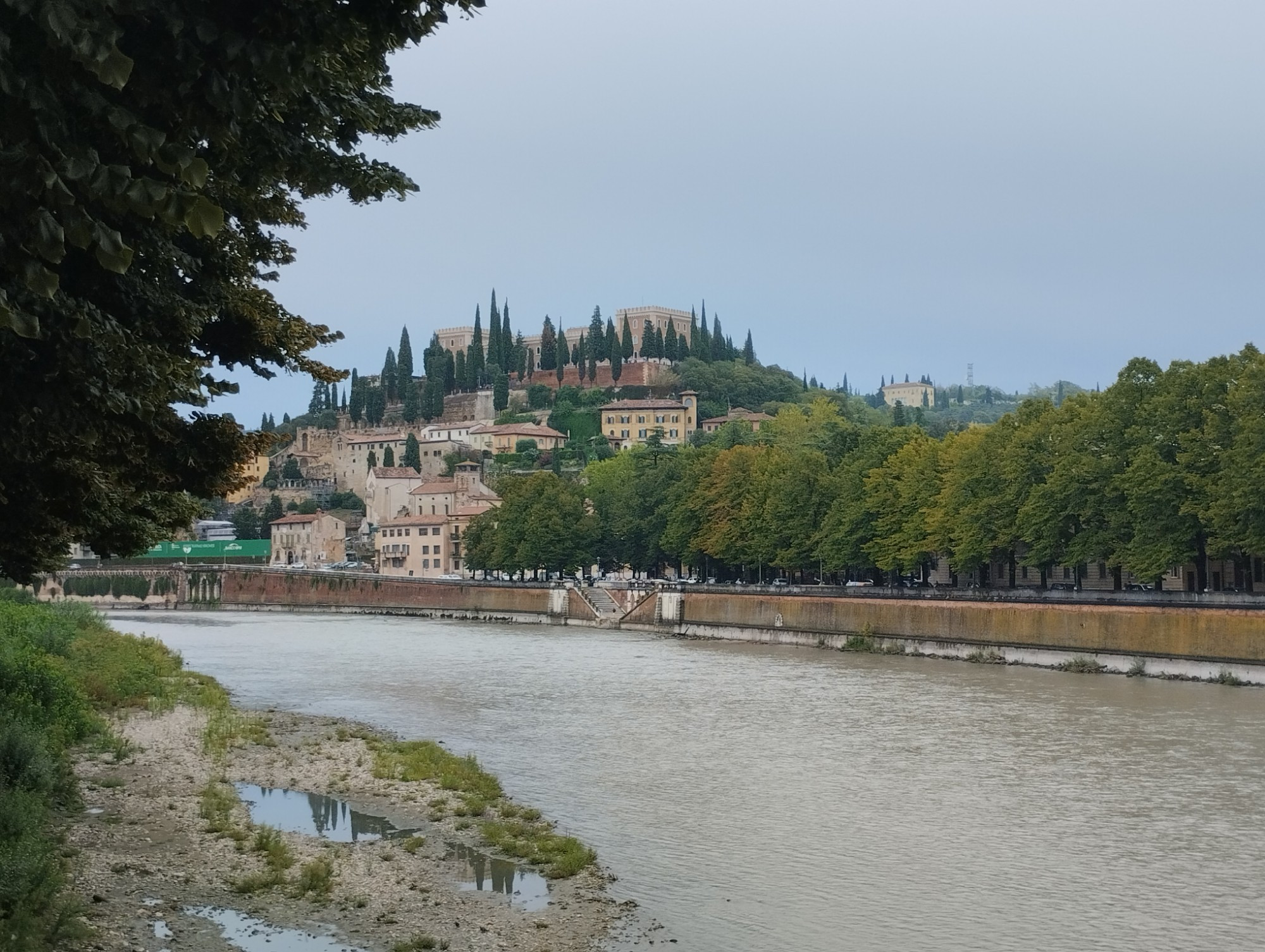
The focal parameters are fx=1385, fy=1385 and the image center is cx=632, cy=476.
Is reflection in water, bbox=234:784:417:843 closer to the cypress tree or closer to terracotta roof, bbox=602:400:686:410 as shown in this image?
the cypress tree

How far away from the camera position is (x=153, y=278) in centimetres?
962

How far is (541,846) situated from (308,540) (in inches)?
5683

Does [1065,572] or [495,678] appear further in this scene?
[1065,572]

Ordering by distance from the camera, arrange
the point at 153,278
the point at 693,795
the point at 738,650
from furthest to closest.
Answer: the point at 738,650, the point at 693,795, the point at 153,278

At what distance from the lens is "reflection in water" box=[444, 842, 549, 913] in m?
16.6

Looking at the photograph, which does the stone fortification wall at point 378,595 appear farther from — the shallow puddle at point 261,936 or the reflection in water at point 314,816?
the shallow puddle at point 261,936

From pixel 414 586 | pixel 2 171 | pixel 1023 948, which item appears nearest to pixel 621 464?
pixel 414 586

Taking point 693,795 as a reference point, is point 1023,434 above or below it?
above

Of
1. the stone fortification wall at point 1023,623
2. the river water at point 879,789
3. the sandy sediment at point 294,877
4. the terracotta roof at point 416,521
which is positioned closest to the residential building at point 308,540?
the terracotta roof at point 416,521

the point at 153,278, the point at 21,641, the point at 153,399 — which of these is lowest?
the point at 21,641

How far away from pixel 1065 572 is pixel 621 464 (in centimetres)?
5878

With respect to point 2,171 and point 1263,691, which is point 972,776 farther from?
point 2,171

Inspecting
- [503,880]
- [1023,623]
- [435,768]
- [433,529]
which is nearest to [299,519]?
[433,529]

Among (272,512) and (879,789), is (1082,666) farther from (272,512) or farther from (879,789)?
(272,512)
